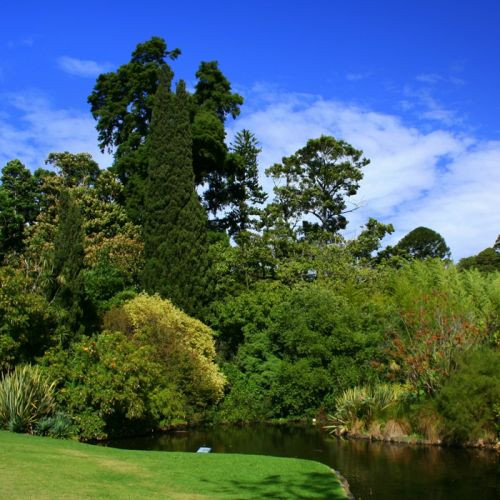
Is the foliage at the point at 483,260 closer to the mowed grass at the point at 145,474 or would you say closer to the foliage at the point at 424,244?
the foliage at the point at 424,244

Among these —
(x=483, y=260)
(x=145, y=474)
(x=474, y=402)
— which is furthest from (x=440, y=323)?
(x=483, y=260)

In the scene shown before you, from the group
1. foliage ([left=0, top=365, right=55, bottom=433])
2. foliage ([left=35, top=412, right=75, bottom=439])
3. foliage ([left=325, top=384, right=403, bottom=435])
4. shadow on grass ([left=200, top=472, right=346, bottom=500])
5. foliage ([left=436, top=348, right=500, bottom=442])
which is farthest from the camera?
foliage ([left=325, top=384, right=403, bottom=435])

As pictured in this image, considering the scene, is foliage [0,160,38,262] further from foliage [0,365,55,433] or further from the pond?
foliage [0,365,55,433]

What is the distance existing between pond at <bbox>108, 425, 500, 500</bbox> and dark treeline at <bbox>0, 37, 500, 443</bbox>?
1106mm

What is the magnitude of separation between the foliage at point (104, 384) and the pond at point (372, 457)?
82 cm

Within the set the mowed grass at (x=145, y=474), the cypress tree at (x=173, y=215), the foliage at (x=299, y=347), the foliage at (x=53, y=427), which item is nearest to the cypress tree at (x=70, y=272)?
the foliage at (x=53, y=427)

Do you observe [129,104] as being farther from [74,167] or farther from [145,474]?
[145,474]

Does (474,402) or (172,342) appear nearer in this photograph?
(474,402)

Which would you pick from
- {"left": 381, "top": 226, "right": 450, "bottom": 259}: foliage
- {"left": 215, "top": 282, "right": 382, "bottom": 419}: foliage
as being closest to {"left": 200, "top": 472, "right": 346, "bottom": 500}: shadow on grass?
{"left": 215, "top": 282, "right": 382, "bottom": 419}: foliage

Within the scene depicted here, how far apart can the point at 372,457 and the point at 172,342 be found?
9271 millimetres

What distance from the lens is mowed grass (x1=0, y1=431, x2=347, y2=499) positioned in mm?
8281

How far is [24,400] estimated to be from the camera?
595 inches

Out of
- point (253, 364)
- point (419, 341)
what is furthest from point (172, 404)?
point (419, 341)

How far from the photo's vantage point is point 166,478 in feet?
31.9
